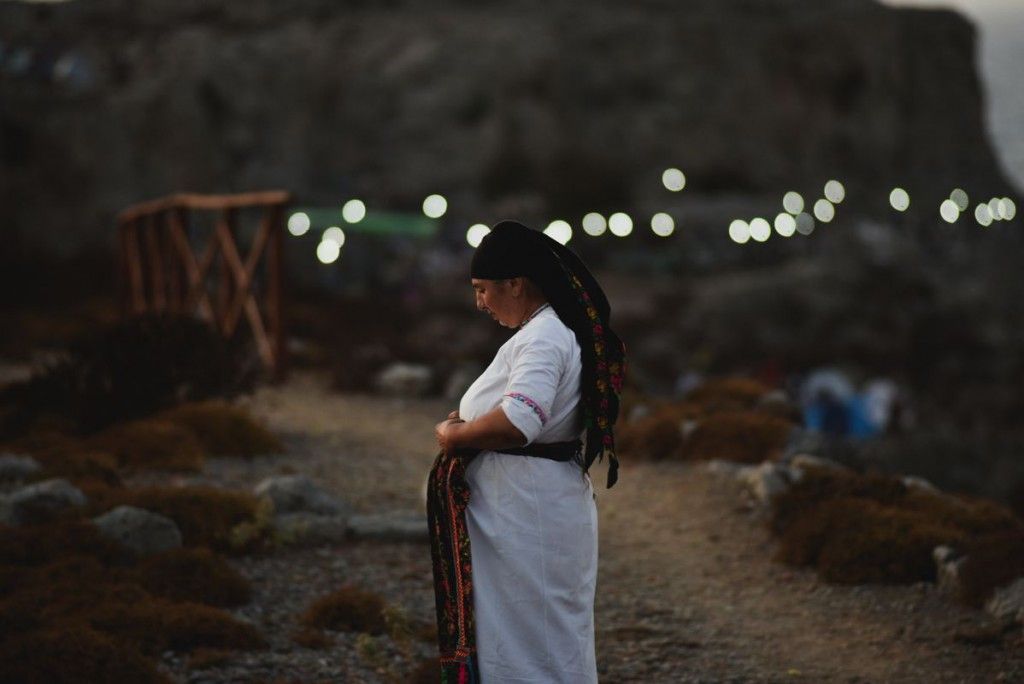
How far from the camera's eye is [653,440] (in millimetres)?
10219

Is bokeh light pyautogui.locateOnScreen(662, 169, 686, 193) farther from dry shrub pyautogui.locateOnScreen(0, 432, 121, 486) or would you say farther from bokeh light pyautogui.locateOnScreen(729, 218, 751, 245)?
dry shrub pyautogui.locateOnScreen(0, 432, 121, 486)

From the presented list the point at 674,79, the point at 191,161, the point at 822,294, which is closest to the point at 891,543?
the point at 822,294

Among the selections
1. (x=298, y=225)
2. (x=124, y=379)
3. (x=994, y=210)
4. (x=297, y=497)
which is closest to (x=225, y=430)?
(x=124, y=379)

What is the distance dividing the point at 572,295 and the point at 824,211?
42.3 m

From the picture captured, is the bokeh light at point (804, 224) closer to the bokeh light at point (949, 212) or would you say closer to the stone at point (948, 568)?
the bokeh light at point (949, 212)

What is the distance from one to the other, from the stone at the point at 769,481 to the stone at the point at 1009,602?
222cm

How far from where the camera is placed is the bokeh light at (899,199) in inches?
1817

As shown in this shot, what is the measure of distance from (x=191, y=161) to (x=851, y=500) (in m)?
29.2

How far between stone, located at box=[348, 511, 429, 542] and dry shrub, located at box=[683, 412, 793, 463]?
10.8 ft

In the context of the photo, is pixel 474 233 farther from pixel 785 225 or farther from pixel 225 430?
pixel 225 430

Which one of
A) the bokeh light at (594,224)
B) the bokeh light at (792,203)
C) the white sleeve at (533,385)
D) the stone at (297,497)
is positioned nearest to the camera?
the white sleeve at (533,385)

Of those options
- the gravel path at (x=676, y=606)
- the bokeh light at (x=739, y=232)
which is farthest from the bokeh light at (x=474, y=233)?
the gravel path at (x=676, y=606)

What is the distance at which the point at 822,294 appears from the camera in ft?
107

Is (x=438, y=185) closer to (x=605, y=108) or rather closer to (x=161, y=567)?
(x=605, y=108)
